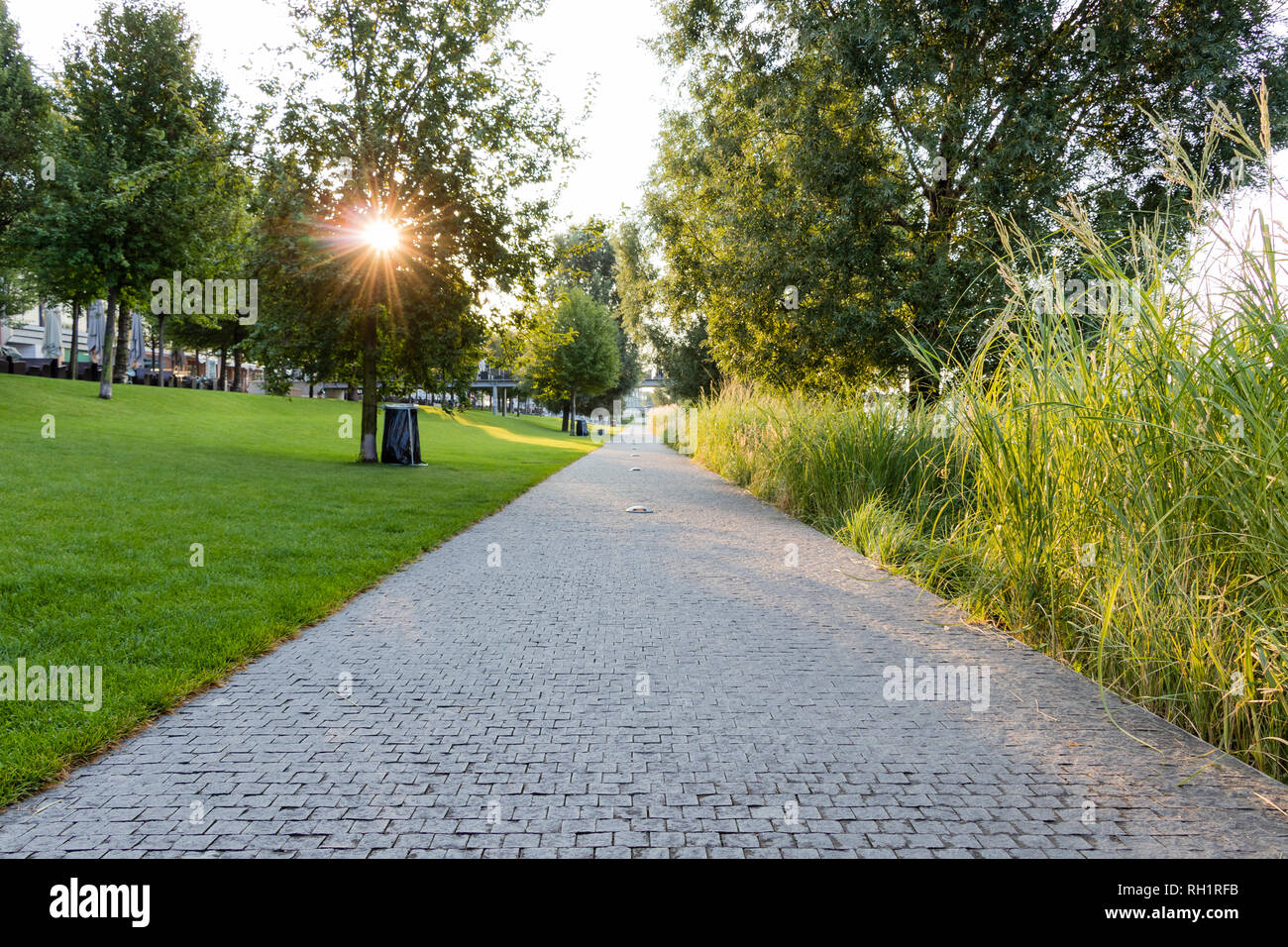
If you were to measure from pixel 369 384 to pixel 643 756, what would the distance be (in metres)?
16.0

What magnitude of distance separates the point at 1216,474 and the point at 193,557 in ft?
23.4

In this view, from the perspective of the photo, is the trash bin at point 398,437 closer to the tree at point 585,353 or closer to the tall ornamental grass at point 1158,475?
the tall ornamental grass at point 1158,475

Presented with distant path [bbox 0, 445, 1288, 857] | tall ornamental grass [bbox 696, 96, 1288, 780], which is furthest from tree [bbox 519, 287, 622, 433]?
distant path [bbox 0, 445, 1288, 857]

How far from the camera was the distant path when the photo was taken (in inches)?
95.7

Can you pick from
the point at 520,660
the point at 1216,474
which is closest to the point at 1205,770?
the point at 1216,474

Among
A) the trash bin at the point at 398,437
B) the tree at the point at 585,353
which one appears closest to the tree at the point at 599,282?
the tree at the point at 585,353

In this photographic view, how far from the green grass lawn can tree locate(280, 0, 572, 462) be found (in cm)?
458

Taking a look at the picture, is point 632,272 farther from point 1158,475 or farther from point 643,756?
point 643,756

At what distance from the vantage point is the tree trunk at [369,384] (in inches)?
675

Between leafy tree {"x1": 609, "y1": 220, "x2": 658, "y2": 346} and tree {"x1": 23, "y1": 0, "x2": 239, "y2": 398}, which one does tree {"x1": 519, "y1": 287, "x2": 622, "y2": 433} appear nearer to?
leafy tree {"x1": 609, "y1": 220, "x2": 658, "y2": 346}

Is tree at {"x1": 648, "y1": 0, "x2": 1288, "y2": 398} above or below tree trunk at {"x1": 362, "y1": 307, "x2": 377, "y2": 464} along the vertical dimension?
above

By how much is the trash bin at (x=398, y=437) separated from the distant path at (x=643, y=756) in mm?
12485

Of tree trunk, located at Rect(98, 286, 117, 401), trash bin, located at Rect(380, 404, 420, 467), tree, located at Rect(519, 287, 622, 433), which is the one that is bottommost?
trash bin, located at Rect(380, 404, 420, 467)

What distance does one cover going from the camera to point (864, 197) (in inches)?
431
